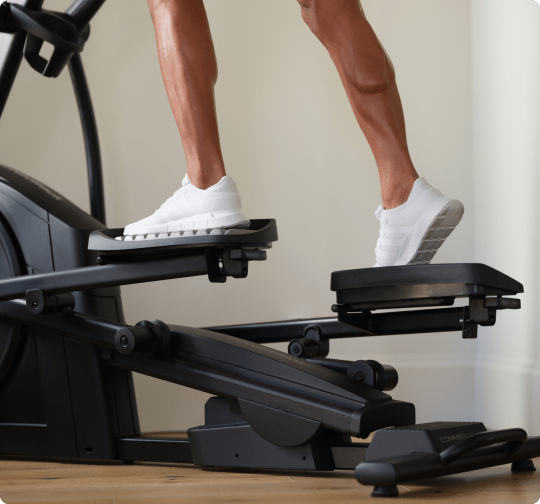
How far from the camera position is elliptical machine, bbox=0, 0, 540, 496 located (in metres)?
1.18

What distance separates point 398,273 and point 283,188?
112 cm

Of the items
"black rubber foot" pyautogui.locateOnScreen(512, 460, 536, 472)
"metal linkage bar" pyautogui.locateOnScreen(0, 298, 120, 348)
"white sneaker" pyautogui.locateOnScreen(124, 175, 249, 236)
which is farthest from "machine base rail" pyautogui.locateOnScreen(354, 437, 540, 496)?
"metal linkage bar" pyautogui.locateOnScreen(0, 298, 120, 348)

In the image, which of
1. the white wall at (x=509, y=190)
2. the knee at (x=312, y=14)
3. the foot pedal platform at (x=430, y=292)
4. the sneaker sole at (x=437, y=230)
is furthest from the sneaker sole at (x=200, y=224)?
the white wall at (x=509, y=190)

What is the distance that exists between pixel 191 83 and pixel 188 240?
29 centimetres

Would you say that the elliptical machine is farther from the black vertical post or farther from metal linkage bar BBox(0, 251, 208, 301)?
the black vertical post

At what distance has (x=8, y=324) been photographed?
1583 millimetres

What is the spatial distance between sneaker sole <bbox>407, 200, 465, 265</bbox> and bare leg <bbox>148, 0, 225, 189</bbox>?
385 mm

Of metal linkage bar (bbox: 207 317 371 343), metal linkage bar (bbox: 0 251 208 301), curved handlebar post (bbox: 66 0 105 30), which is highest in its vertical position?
curved handlebar post (bbox: 66 0 105 30)

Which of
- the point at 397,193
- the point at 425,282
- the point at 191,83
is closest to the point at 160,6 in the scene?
the point at 191,83

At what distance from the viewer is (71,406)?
1.53 metres

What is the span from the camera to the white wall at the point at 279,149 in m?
2.20

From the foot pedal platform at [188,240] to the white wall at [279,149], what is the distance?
2.98 ft

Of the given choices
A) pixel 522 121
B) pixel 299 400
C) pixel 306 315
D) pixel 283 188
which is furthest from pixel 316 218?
pixel 299 400

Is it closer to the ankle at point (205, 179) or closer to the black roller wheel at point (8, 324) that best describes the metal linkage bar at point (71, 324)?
the black roller wheel at point (8, 324)
